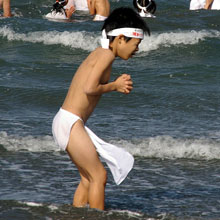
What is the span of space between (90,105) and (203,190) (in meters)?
1.81

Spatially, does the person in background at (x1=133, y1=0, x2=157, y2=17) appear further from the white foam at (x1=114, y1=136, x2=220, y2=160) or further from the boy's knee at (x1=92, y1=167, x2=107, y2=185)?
the boy's knee at (x1=92, y1=167, x2=107, y2=185)

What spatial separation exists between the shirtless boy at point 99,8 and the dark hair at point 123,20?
10.2 m

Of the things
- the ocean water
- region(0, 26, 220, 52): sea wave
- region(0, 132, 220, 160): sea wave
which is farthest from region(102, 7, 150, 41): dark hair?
region(0, 26, 220, 52): sea wave

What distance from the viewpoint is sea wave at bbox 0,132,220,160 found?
7805mm

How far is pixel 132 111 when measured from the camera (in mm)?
10070

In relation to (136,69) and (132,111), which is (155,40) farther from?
(132,111)

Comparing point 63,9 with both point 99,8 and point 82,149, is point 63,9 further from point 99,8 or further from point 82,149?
point 82,149

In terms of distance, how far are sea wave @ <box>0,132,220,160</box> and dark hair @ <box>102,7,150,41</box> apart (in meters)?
2.76

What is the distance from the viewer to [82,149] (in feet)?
16.7

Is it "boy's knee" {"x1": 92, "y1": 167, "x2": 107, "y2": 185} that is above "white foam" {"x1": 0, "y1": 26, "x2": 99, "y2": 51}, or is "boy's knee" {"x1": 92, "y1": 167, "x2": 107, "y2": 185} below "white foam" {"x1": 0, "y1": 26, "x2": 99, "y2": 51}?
above

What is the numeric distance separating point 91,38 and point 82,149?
33.8ft

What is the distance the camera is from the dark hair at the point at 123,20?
5199 mm

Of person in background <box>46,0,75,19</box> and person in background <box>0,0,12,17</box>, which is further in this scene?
person in background <box>0,0,12,17</box>

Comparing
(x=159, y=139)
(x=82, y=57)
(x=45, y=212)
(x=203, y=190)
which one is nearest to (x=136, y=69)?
(x=82, y=57)
